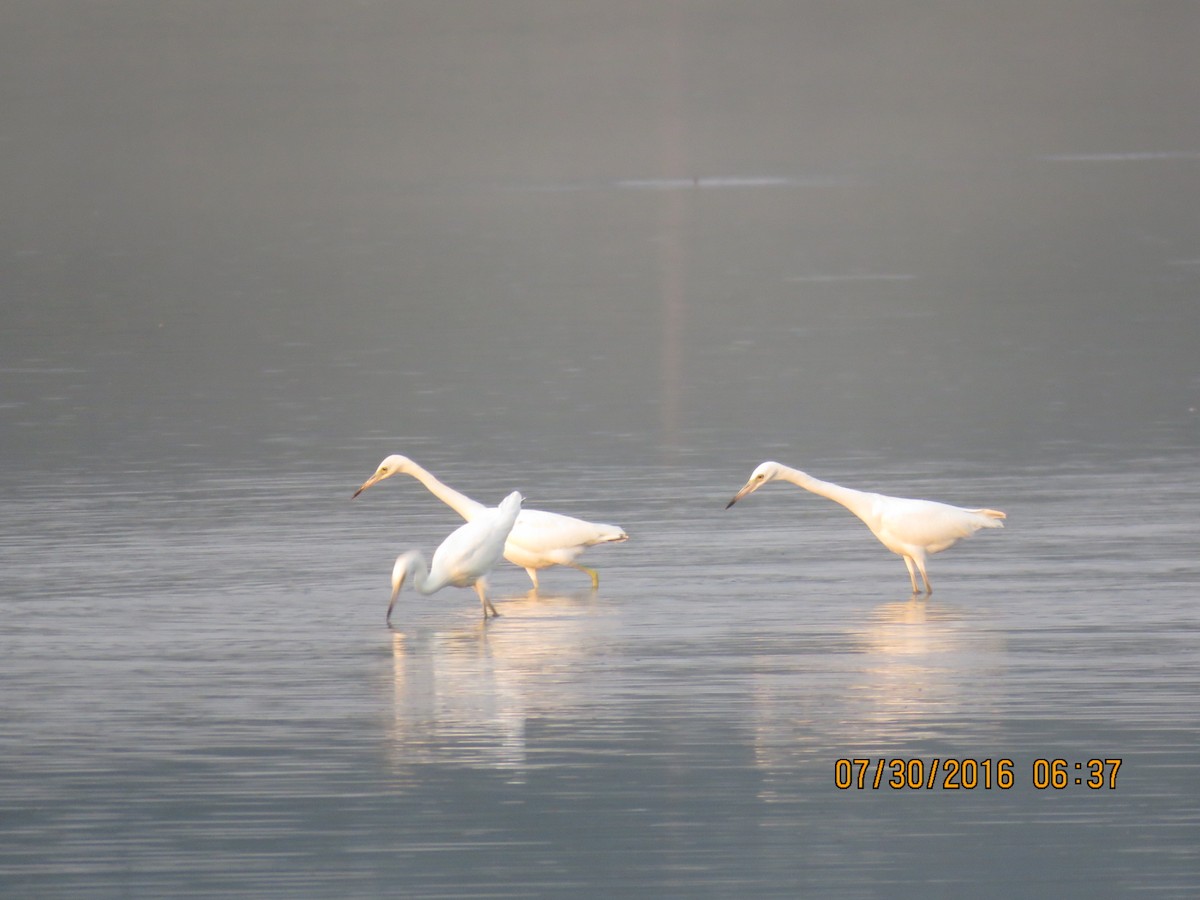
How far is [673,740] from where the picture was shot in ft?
33.9

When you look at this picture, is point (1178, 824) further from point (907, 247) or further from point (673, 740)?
point (907, 247)

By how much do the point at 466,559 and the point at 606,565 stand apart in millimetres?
1886

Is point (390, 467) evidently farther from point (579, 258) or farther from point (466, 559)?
point (579, 258)

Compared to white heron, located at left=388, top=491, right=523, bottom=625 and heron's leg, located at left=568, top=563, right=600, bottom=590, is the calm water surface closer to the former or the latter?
heron's leg, located at left=568, top=563, right=600, bottom=590

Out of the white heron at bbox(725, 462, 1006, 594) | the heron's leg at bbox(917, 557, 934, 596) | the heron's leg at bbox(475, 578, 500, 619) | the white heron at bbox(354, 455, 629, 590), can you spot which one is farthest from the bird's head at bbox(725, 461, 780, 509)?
the heron's leg at bbox(475, 578, 500, 619)

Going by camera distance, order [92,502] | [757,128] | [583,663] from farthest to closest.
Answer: [757,128] < [92,502] < [583,663]

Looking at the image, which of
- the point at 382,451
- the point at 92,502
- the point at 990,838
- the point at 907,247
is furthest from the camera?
the point at 907,247

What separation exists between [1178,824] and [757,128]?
80.5 metres

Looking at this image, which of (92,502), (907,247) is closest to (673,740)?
(92,502)

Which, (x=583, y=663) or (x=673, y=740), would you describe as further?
(x=583, y=663)
